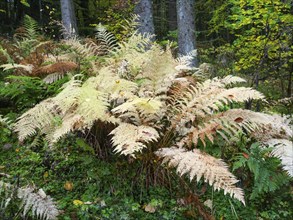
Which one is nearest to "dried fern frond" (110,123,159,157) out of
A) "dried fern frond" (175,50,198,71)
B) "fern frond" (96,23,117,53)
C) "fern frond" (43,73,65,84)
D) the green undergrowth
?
the green undergrowth

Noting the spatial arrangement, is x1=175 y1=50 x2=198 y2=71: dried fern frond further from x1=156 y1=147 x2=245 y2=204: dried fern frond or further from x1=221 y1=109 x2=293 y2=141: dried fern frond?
x1=156 y1=147 x2=245 y2=204: dried fern frond

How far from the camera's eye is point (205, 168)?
2.05m

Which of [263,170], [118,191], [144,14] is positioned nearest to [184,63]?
[263,170]

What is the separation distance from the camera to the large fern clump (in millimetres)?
2268

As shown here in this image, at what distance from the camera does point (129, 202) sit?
2475 millimetres

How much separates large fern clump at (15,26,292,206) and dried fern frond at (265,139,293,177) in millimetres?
96

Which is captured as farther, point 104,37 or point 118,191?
point 104,37

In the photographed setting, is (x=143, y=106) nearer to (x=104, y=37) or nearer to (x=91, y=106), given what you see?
(x=91, y=106)

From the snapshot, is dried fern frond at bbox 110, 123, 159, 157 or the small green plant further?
the small green plant

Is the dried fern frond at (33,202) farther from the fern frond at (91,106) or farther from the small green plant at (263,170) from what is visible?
the small green plant at (263,170)

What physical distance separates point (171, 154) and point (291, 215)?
1212mm

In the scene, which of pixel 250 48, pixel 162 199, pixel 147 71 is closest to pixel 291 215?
pixel 162 199

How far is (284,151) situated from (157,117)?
1086mm

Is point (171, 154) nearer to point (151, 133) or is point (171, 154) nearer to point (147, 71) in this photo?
point (151, 133)
